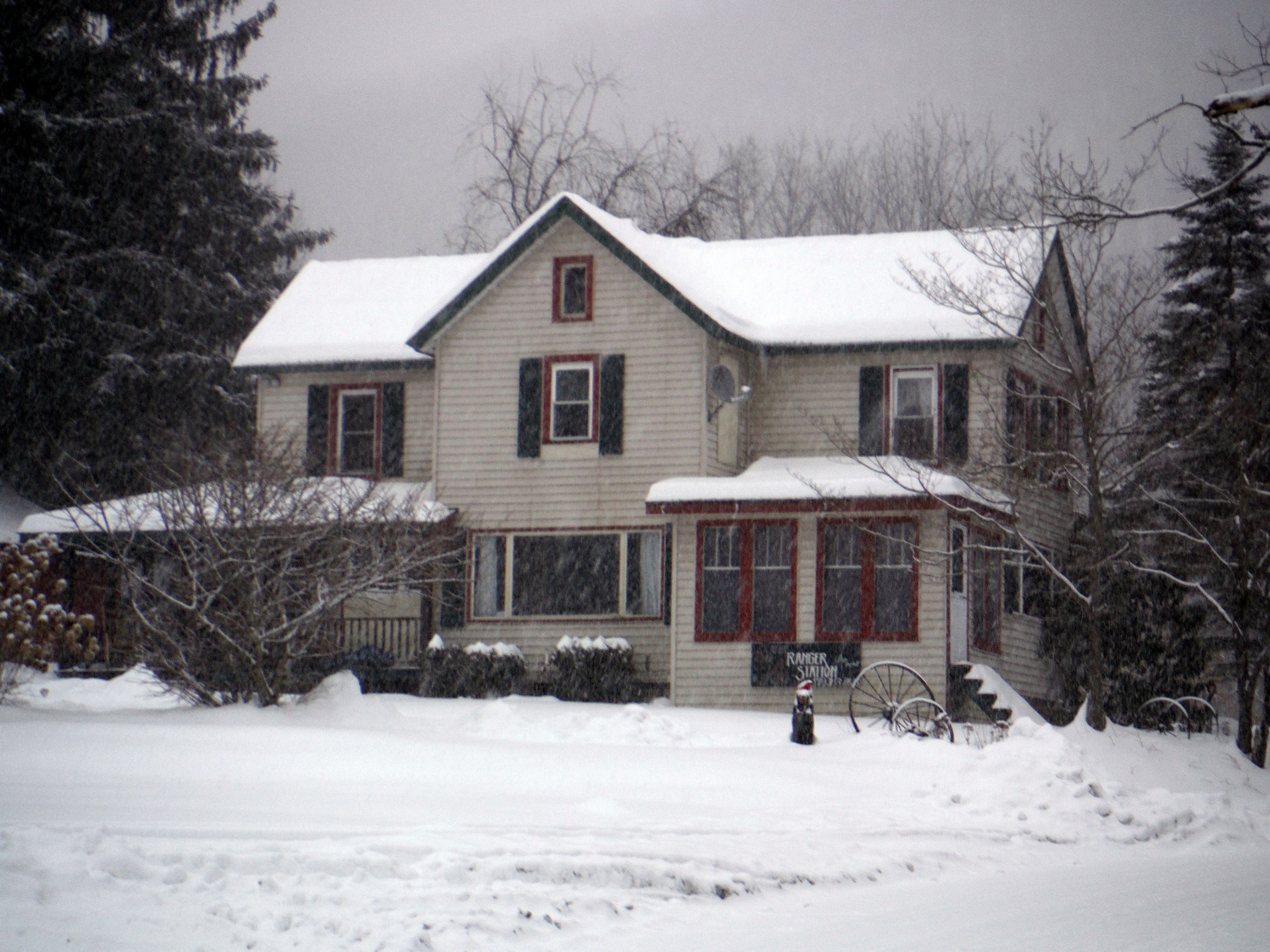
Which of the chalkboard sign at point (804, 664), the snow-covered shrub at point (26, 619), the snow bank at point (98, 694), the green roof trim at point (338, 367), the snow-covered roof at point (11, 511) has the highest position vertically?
the green roof trim at point (338, 367)

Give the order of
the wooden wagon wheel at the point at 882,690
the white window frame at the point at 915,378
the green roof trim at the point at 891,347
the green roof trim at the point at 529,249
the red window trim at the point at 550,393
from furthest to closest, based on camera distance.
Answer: the red window trim at the point at 550,393, the white window frame at the point at 915,378, the green roof trim at the point at 529,249, the green roof trim at the point at 891,347, the wooden wagon wheel at the point at 882,690

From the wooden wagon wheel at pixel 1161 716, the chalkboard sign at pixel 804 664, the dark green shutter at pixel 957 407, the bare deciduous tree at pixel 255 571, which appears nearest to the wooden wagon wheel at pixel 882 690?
the chalkboard sign at pixel 804 664

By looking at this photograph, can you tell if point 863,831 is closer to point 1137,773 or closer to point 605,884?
point 605,884

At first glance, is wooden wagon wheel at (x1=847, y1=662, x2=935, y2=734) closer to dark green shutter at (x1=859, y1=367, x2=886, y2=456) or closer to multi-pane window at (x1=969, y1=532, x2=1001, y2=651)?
multi-pane window at (x1=969, y1=532, x2=1001, y2=651)

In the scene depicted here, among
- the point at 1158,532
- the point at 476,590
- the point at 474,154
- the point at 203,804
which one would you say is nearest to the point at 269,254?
the point at 474,154

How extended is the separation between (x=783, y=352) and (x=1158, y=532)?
8182mm

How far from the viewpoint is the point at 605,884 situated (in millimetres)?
9219

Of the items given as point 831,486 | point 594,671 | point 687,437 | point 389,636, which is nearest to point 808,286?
point 687,437

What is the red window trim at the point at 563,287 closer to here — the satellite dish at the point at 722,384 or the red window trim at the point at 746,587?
the satellite dish at the point at 722,384

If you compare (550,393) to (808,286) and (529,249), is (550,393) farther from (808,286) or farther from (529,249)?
(808,286)

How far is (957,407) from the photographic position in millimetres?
24156

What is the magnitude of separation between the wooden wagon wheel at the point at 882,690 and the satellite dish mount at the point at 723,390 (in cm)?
505

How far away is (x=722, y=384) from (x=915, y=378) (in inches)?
124

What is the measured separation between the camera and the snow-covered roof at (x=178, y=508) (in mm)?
18141
